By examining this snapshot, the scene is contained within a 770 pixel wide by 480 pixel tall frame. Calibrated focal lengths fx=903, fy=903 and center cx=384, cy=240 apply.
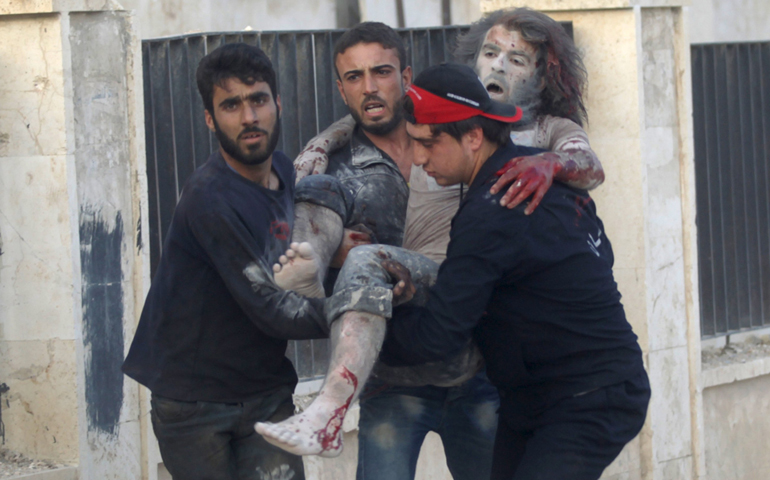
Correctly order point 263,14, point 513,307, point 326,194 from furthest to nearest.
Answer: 1. point 263,14
2. point 326,194
3. point 513,307

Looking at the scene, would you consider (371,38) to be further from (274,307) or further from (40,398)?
(40,398)

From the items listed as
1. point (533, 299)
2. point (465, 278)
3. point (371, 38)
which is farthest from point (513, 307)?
point (371, 38)

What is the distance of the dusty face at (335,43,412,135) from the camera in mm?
3289

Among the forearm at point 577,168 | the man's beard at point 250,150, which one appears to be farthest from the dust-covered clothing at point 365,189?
the forearm at point 577,168

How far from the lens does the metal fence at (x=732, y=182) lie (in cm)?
580

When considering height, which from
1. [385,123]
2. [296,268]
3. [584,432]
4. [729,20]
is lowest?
[584,432]

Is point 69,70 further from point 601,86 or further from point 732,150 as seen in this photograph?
point 732,150

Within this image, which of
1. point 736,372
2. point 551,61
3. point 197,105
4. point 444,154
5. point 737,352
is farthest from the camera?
point 737,352

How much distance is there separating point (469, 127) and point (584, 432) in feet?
3.06

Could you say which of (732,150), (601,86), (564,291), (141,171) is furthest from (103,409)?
(732,150)

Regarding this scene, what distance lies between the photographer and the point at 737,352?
5.86 m

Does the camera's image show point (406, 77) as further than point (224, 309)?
Yes

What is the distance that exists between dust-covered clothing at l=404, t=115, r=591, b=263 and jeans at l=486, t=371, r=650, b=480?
29.7 inches

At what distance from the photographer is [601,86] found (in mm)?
5059
